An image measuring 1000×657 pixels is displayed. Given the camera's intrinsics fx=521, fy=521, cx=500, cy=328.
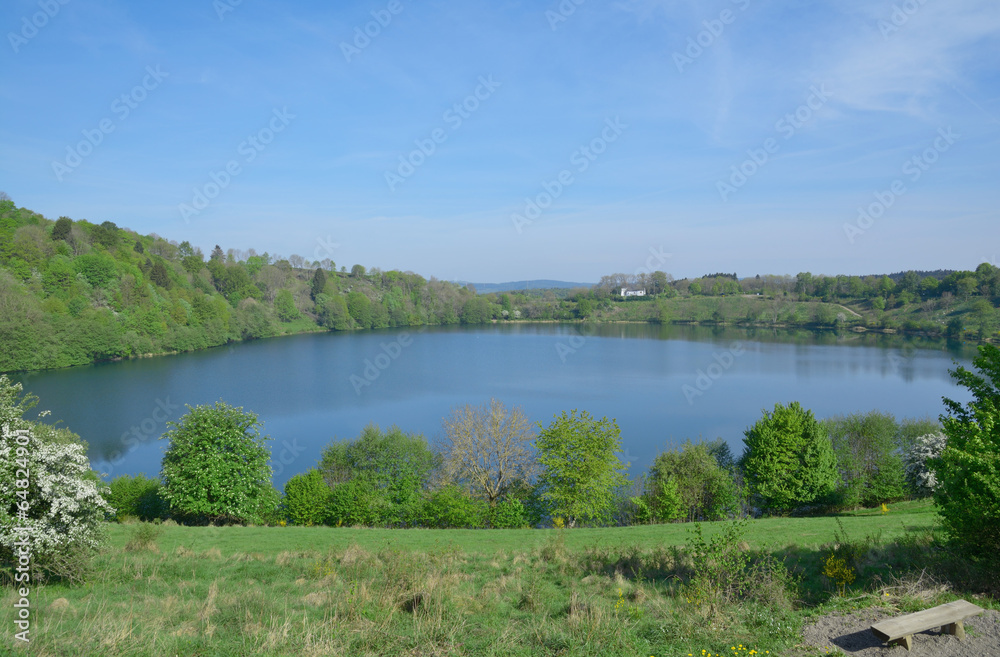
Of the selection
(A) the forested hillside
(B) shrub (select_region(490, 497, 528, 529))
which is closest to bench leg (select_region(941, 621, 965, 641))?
(B) shrub (select_region(490, 497, 528, 529))

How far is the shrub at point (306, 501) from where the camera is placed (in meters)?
20.8

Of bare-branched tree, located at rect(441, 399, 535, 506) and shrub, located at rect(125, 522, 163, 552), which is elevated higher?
shrub, located at rect(125, 522, 163, 552)

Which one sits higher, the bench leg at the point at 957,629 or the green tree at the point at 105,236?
the green tree at the point at 105,236

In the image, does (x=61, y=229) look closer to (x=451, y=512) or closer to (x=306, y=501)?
(x=306, y=501)

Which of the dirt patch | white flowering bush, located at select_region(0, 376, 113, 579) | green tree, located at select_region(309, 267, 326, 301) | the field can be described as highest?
green tree, located at select_region(309, 267, 326, 301)

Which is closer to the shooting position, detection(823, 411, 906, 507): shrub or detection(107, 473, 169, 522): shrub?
detection(107, 473, 169, 522): shrub

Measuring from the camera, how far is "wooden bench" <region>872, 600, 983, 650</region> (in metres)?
5.20

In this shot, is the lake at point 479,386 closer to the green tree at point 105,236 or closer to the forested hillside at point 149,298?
the forested hillside at point 149,298

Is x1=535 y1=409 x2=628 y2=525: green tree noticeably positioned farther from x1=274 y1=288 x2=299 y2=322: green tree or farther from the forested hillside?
x1=274 y1=288 x2=299 y2=322: green tree

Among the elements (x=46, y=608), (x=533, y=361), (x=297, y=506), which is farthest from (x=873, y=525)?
(x=533, y=361)

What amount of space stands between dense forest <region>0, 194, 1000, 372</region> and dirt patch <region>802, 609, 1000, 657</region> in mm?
68664

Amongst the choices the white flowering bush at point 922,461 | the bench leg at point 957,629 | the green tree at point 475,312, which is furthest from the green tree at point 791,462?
the green tree at point 475,312

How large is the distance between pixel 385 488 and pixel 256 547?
9.74m

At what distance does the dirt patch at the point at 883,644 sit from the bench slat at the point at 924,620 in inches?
5.3
